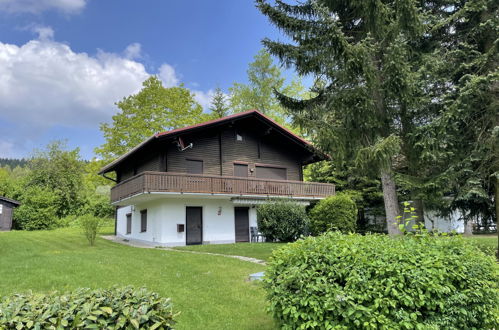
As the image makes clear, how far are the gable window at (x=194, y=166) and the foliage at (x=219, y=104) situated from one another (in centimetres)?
1445

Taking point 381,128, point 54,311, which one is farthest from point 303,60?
point 54,311

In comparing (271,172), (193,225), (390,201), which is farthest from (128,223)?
(390,201)

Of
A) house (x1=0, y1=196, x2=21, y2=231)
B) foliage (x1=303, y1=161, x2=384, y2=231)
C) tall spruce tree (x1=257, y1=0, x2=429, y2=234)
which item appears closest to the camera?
tall spruce tree (x1=257, y1=0, x2=429, y2=234)

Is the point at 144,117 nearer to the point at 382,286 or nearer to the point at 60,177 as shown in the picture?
the point at 60,177

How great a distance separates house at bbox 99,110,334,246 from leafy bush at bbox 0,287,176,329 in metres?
13.6

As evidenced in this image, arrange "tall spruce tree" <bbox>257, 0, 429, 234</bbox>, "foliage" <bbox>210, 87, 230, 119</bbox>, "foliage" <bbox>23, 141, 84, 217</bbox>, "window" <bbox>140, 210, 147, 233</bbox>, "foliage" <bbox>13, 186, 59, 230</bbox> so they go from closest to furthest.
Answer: "tall spruce tree" <bbox>257, 0, 429, 234</bbox> → "window" <bbox>140, 210, 147, 233</bbox> → "foliage" <bbox>13, 186, 59, 230</bbox> → "foliage" <bbox>23, 141, 84, 217</bbox> → "foliage" <bbox>210, 87, 230, 119</bbox>

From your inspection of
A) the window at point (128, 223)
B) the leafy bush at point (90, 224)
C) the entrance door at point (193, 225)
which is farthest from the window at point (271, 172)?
the leafy bush at point (90, 224)

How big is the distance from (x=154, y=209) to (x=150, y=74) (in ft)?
46.9

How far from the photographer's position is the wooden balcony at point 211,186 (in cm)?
1623

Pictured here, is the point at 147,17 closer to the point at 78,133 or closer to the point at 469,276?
the point at 469,276

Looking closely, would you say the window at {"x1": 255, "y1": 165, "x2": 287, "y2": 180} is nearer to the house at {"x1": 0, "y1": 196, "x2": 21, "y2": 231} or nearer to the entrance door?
the entrance door

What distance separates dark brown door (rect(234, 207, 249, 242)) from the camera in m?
19.5

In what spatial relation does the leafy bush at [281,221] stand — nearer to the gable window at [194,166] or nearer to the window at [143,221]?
the gable window at [194,166]

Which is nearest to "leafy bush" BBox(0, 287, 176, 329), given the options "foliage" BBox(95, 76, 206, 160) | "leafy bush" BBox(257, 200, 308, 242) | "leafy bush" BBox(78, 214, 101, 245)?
"leafy bush" BBox(78, 214, 101, 245)
